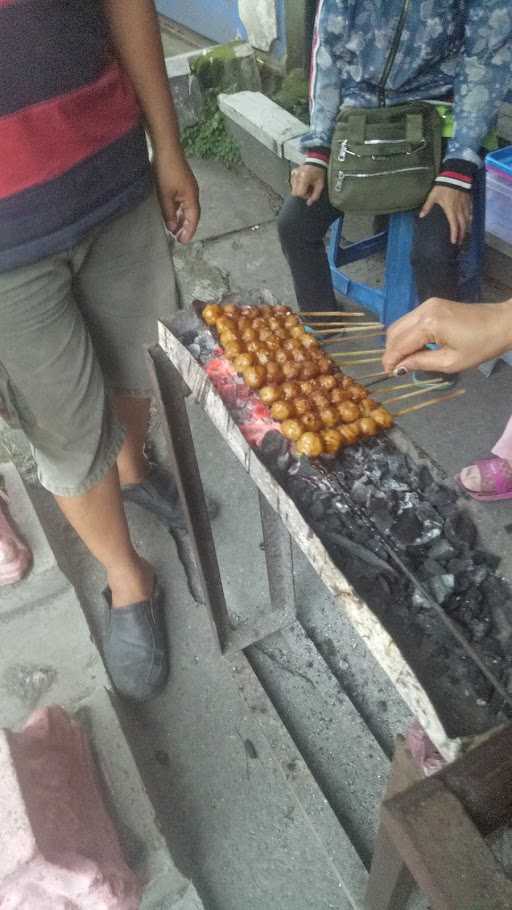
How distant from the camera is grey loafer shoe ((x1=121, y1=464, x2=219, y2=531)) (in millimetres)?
3277

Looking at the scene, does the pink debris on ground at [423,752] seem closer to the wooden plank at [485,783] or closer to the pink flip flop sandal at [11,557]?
the wooden plank at [485,783]

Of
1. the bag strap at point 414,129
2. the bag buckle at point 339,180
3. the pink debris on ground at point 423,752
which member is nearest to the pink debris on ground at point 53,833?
the pink debris on ground at point 423,752

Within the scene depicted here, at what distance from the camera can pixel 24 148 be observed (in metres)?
1.76

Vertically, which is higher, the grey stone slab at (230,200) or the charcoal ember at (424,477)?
the charcoal ember at (424,477)

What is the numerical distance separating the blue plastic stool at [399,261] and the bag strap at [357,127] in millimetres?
496

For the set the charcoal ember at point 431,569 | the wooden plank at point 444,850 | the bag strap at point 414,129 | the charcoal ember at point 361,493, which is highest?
the bag strap at point 414,129

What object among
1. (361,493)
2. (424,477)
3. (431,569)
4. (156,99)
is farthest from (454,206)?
(431,569)

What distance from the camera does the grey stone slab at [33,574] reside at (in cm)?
289

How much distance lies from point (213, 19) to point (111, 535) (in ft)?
27.1

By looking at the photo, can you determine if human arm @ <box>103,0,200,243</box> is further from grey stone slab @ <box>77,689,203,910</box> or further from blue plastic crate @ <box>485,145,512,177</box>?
blue plastic crate @ <box>485,145,512,177</box>

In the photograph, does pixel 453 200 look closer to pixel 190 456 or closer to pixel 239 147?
pixel 190 456

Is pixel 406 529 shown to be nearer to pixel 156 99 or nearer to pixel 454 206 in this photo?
pixel 156 99

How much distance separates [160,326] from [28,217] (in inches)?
21.3

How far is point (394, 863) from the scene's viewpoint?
145cm
